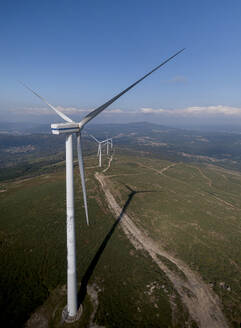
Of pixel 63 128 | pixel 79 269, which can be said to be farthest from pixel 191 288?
pixel 63 128

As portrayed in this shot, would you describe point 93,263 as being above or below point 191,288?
below

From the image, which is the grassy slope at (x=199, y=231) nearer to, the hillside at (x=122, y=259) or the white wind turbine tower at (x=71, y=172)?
the hillside at (x=122, y=259)

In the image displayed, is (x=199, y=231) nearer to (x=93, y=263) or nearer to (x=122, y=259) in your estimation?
(x=122, y=259)

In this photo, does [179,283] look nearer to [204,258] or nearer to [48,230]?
[204,258]

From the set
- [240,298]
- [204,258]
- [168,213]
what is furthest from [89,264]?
[168,213]

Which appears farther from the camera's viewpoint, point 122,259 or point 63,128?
point 122,259

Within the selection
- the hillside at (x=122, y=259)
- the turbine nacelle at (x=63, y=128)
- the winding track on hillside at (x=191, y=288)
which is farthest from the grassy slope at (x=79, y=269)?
the turbine nacelle at (x=63, y=128)

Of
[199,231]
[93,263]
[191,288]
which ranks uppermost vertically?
[191,288]

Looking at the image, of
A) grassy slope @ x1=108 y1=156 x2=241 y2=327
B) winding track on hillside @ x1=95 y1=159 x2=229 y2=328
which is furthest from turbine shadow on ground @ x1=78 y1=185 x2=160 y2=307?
grassy slope @ x1=108 y1=156 x2=241 y2=327
